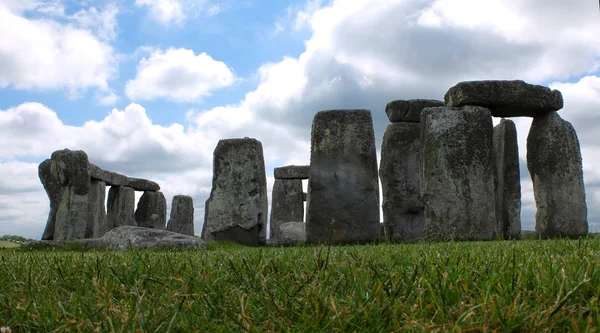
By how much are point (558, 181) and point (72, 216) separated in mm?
12612

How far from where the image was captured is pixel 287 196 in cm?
2338

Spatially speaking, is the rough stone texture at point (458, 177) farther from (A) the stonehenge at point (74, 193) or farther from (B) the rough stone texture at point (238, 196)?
(A) the stonehenge at point (74, 193)

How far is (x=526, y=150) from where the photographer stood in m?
12.3

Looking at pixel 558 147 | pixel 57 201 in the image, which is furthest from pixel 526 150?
pixel 57 201

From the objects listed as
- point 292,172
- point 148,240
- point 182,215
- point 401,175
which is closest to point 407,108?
point 401,175

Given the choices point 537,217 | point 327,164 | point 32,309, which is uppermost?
point 327,164

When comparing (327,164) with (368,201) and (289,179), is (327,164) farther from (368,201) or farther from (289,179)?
(289,179)

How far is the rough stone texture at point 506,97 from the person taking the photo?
1092cm

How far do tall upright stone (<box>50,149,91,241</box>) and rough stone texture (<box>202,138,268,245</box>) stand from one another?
16.1 ft

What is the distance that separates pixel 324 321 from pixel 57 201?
58.0 feet

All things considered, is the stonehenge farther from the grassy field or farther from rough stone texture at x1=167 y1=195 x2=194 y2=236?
the grassy field

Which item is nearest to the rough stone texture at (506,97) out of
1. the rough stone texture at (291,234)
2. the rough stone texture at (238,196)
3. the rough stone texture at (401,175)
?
the rough stone texture at (401,175)

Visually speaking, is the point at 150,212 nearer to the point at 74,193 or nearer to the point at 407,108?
the point at 74,193

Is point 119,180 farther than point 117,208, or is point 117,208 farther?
point 117,208
